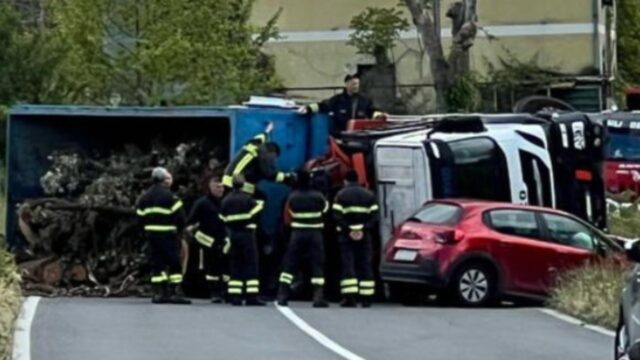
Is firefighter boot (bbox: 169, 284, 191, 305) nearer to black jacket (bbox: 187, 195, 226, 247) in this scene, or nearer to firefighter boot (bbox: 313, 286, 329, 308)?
black jacket (bbox: 187, 195, 226, 247)

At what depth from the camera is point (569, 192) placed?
1012 inches

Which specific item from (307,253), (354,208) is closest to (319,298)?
(307,253)

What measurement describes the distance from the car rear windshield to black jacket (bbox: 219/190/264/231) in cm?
224

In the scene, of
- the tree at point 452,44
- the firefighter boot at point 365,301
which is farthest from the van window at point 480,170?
the tree at point 452,44

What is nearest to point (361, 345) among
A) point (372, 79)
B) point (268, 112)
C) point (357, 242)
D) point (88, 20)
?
point (357, 242)

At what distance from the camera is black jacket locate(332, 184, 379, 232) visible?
2342cm

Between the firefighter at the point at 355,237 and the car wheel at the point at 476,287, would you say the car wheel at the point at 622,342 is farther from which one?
the firefighter at the point at 355,237

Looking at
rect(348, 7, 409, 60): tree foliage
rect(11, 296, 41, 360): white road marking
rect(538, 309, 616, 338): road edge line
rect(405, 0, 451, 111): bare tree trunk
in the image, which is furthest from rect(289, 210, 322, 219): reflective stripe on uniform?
rect(348, 7, 409, 60): tree foliage

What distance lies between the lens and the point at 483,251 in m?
23.3

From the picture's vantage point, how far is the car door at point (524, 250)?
23.5 metres

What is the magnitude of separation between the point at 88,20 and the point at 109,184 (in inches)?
523

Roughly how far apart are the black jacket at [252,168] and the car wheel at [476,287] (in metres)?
2.87

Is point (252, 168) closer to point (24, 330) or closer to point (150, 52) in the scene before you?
point (24, 330)

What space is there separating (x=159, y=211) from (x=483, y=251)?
4377 millimetres
